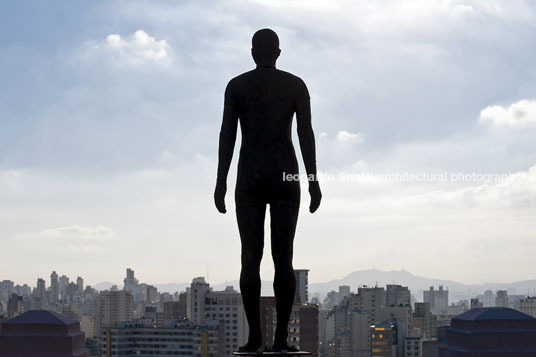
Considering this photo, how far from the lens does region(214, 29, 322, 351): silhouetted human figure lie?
9.46 meters

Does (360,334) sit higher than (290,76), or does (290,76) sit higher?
(290,76)

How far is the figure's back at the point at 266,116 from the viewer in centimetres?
948

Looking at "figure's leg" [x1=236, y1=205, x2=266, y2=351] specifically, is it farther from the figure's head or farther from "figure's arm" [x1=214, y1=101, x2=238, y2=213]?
the figure's head

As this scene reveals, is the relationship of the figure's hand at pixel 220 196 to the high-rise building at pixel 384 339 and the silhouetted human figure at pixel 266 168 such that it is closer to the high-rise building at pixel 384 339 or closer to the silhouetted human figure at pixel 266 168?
the silhouetted human figure at pixel 266 168

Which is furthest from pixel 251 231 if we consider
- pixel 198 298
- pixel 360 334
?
pixel 360 334

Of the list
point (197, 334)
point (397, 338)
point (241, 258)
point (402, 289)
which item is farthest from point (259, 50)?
point (402, 289)

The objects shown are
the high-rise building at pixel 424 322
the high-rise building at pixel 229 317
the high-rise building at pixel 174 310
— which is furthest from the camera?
the high-rise building at pixel 424 322

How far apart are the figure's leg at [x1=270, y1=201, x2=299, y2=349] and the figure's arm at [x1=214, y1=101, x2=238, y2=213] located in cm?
63

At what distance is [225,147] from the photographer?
381 inches

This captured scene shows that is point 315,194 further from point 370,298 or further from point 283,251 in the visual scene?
point 370,298

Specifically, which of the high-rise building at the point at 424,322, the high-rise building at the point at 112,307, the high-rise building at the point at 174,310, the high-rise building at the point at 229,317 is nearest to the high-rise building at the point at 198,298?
the high-rise building at the point at 229,317

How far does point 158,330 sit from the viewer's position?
89.9 meters

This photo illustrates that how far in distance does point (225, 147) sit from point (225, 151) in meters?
0.05

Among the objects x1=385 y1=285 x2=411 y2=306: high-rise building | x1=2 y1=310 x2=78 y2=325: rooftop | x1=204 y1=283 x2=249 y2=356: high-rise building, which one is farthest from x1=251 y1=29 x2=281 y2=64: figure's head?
x1=385 y1=285 x2=411 y2=306: high-rise building
